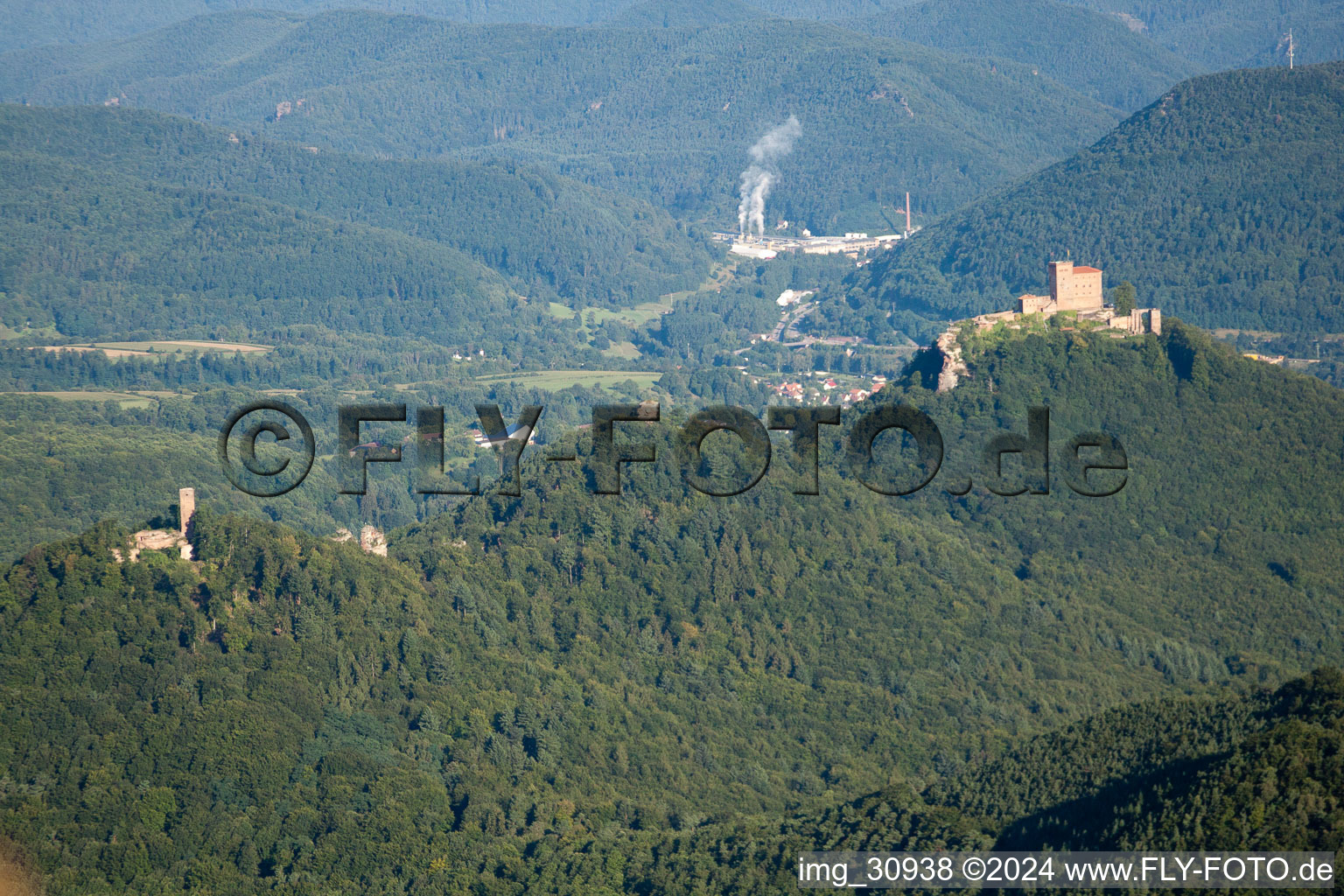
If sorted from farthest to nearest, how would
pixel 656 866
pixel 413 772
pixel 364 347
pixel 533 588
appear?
pixel 364 347, pixel 533 588, pixel 413 772, pixel 656 866

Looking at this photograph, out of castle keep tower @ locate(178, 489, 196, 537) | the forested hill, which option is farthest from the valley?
the forested hill

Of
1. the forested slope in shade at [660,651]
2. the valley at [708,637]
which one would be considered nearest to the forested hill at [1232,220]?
the valley at [708,637]

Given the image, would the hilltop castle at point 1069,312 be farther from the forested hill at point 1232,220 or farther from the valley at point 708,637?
the forested hill at point 1232,220

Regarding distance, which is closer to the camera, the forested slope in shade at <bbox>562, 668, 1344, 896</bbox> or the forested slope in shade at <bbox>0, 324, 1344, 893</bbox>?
the forested slope in shade at <bbox>562, 668, 1344, 896</bbox>

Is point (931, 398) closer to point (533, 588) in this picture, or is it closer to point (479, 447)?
point (533, 588)

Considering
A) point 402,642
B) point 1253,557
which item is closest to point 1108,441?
point 1253,557

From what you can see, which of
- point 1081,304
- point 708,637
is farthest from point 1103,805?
point 1081,304

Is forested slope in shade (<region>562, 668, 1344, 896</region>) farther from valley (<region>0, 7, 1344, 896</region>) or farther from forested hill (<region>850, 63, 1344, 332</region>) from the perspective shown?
forested hill (<region>850, 63, 1344, 332</region>)
